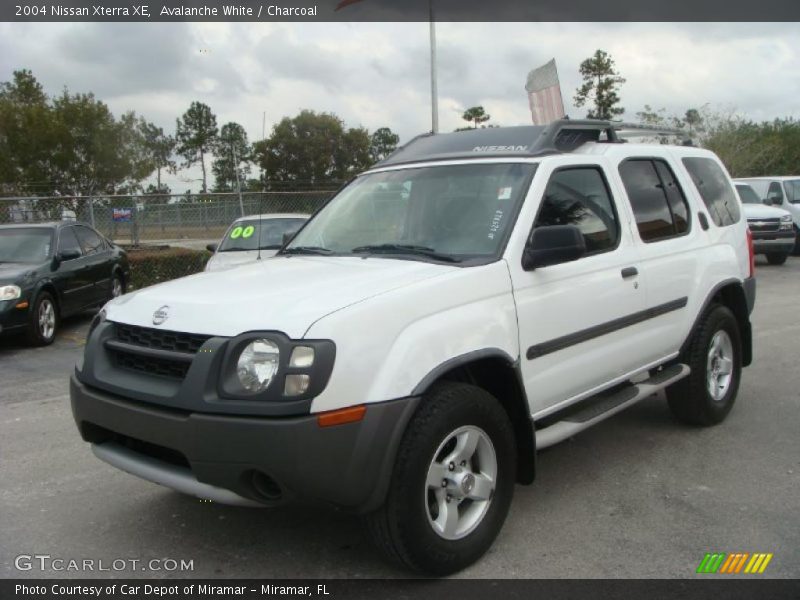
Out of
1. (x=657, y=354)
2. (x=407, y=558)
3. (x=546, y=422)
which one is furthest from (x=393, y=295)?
(x=657, y=354)

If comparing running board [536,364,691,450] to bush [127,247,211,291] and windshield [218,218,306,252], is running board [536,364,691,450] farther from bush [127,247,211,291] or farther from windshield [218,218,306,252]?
bush [127,247,211,291]

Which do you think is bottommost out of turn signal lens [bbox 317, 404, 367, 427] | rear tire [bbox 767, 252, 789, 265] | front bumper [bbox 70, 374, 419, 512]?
rear tire [bbox 767, 252, 789, 265]

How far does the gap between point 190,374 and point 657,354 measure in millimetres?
2998

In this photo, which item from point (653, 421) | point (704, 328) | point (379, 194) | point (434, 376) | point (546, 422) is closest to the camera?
point (434, 376)

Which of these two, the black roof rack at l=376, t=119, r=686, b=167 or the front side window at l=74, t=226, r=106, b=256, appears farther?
the front side window at l=74, t=226, r=106, b=256

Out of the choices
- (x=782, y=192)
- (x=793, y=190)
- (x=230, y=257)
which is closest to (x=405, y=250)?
(x=230, y=257)

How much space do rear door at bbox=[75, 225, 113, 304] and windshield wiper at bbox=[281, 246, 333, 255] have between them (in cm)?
720

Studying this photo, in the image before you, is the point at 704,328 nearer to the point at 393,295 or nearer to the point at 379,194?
the point at 379,194

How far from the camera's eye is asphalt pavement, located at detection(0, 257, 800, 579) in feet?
10.9

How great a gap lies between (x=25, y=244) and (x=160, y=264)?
402 centimetres

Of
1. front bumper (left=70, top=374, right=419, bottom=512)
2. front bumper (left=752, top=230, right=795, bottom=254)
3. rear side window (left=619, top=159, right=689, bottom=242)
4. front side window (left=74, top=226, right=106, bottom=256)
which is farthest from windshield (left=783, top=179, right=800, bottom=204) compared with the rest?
front bumper (left=70, top=374, right=419, bottom=512)

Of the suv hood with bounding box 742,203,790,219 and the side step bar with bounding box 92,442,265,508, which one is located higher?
the suv hood with bounding box 742,203,790,219

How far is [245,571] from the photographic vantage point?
3293 mm

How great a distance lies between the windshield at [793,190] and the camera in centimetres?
→ 1848
